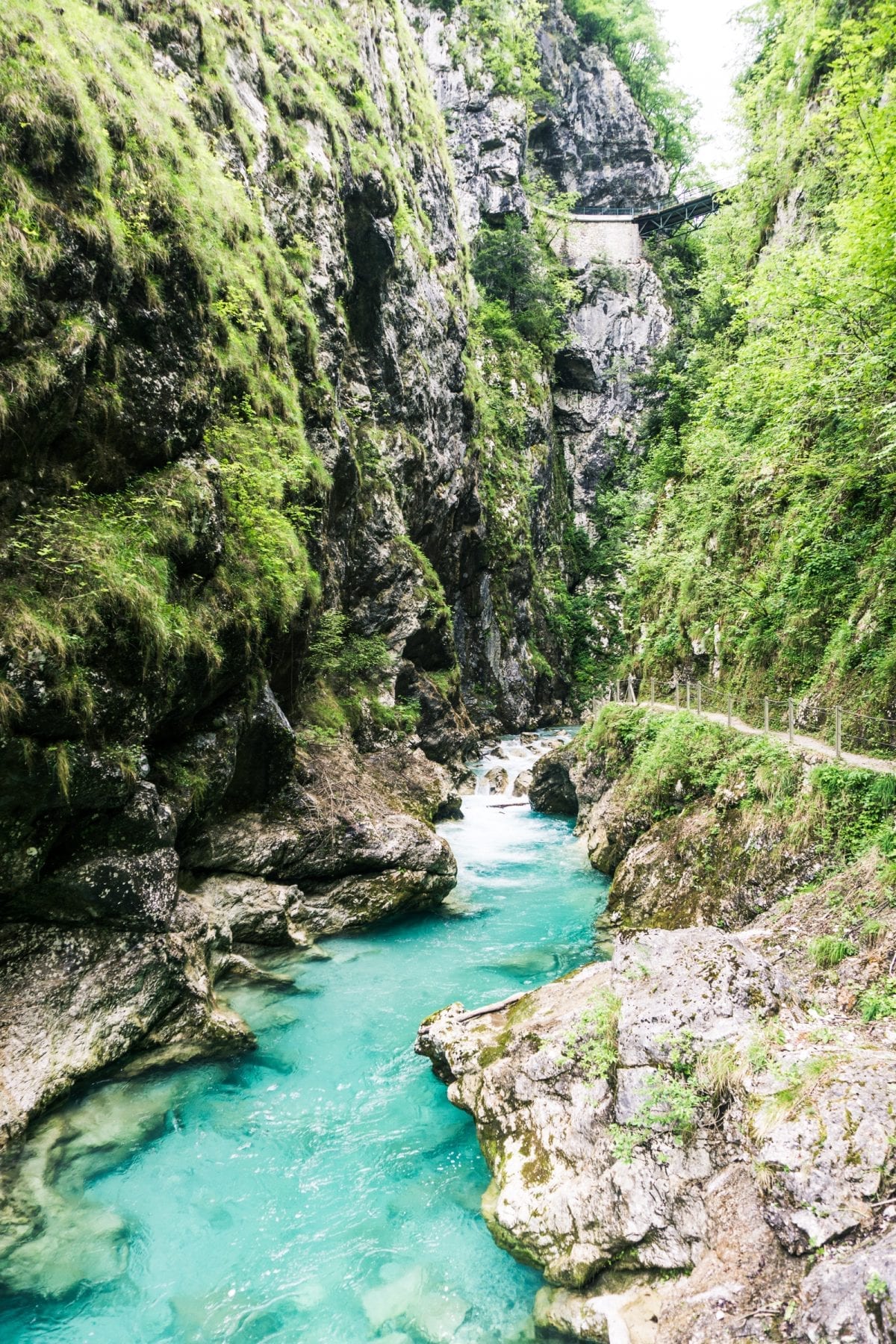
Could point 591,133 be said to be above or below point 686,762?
above

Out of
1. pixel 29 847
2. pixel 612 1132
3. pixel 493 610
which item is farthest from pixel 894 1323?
pixel 493 610

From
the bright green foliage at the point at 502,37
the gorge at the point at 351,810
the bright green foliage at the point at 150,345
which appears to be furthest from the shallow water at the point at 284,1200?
the bright green foliage at the point at 502,37

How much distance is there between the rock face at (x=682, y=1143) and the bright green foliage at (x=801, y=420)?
19.6ft

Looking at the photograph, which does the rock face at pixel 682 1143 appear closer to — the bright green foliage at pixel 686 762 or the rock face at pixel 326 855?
the bright green foliage at pixel 686 762

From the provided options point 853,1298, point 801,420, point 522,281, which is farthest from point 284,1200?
point 522,281

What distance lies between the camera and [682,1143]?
4844 millimetres

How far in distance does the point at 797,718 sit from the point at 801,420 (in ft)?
20.9

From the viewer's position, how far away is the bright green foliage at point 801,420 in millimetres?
9625

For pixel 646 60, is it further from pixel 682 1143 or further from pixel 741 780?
pixel 682 1143

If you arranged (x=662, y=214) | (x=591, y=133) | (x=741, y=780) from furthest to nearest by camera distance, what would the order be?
(x=591, y=133), (x=662, y=214), (x=741, y=780)

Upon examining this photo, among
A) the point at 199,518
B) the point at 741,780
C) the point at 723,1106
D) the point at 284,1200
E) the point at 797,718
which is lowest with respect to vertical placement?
the point at 284,1200

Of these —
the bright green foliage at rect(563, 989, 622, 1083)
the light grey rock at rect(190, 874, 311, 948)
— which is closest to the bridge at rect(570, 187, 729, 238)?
the light grey rock at rect(190, 874, 311, 948)

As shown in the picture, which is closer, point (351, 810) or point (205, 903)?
point (205, 903)

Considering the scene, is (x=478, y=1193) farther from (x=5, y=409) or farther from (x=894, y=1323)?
(x=5, y=409)
